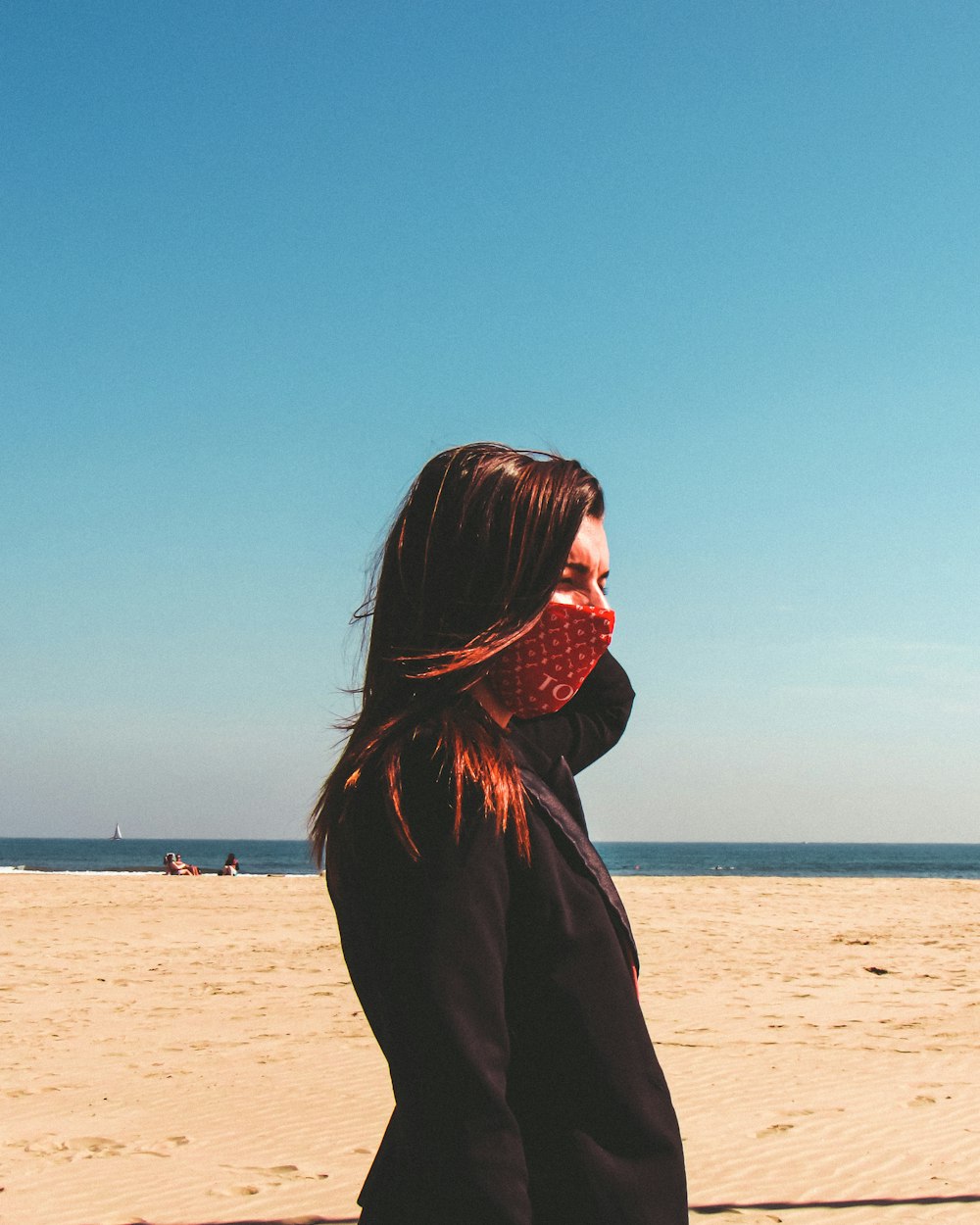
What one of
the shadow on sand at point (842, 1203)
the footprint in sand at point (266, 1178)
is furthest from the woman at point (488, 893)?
the footprint in sand at point (266, 1178)

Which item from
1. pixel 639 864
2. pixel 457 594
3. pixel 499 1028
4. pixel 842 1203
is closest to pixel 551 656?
pixel 457 594

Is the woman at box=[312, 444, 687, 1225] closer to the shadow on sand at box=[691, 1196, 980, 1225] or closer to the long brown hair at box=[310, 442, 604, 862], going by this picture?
the long brown hair at box=[310, 442, 604, 862]

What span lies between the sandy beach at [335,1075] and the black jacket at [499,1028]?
3.92 meters

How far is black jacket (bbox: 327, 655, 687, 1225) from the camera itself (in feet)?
4.05

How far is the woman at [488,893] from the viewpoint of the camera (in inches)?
49.4

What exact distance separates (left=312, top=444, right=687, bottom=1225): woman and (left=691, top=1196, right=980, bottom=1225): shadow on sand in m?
3.94

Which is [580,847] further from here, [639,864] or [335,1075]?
[639,864]

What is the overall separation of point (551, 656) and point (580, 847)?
28 cm

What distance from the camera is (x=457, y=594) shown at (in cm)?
151

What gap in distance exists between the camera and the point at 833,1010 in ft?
30.0

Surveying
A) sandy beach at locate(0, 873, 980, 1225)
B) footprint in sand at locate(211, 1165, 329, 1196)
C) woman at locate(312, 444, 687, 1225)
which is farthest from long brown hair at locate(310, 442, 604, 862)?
footprint in sand at locate(211, 1165, 329, 1196)

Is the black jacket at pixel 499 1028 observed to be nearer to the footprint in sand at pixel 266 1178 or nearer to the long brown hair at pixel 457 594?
the long brown hair at pixel 457 594

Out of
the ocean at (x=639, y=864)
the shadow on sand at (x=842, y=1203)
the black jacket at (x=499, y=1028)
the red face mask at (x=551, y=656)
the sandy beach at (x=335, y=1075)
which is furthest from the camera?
the ocean at (x=639, y=864)

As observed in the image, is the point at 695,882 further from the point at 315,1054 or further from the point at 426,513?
the point at 426,513
